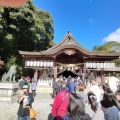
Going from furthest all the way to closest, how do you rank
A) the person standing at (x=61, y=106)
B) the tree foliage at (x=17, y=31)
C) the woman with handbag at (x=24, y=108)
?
1. the tree foliage at (x=17, y=31)
2. the woman with handbag at (x=24, y=108)
3. the person standing at (x=61, y=106)

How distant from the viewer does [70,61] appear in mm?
22078

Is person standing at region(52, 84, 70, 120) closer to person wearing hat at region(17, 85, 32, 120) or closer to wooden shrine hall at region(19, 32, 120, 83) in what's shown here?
person wearing hat at region(17, 85, 32, 120)

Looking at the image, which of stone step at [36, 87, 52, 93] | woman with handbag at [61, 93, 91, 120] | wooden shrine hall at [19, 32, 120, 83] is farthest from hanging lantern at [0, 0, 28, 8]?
wooden shrine hall at [19, 32, 120, 83]

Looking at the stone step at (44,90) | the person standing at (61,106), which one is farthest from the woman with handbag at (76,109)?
the stone step at (44,90)

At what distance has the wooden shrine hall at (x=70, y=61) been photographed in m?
20.1

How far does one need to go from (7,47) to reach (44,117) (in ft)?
62.6

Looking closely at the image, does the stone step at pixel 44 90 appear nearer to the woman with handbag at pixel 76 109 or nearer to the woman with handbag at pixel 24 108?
the woman with handbag at pixel 24 108

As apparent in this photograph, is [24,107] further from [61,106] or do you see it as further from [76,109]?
[76,109]

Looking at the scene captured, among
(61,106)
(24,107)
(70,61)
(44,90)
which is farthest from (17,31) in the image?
(61,106)

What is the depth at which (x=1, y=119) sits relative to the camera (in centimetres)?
679

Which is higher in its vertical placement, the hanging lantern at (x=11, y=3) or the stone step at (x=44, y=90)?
the hanging lantern at (x=11, y=3)

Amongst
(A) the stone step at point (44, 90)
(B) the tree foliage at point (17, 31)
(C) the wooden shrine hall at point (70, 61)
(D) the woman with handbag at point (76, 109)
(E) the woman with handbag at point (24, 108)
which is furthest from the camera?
(B) the tree foliage at point (17, 31)

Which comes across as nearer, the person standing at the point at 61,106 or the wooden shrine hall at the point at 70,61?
the person standing at the point at 61,106

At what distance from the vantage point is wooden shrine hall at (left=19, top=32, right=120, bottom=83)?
790 inches
